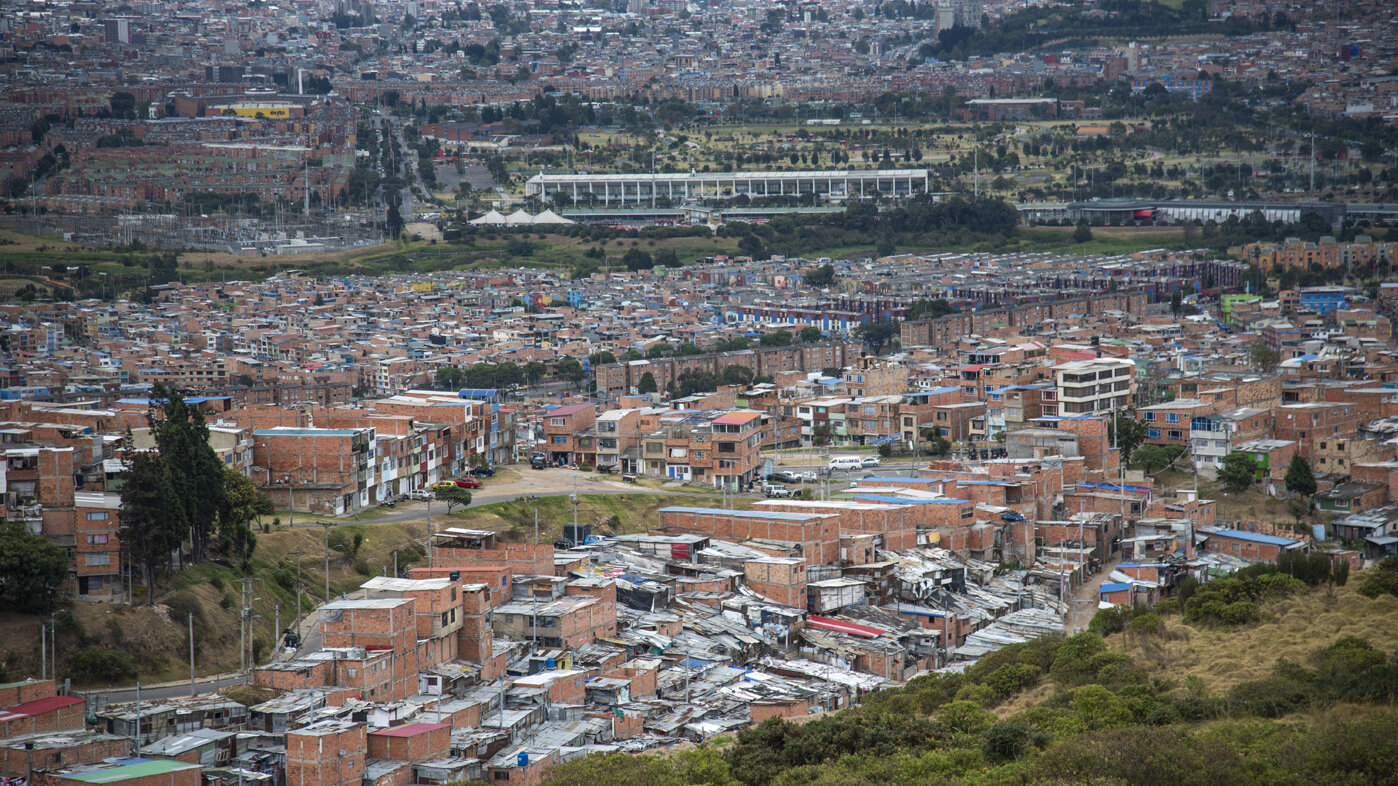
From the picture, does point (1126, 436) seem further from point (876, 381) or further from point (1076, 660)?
point (1076, 660)

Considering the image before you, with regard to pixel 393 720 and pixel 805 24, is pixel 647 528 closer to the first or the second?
pixel 393 720

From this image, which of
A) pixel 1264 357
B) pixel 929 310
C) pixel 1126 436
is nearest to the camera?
pixel 1126 436

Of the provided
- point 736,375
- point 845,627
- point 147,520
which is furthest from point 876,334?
point 147,520

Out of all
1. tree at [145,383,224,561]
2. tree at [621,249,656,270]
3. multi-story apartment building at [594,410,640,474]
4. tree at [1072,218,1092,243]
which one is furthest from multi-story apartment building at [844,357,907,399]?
tree at [1072,218,1092,243]

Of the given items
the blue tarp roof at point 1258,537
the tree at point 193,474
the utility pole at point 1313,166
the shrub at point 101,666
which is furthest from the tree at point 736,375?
the utility pole at point 1313,166

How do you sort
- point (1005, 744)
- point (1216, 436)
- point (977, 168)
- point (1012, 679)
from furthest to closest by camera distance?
point (977, 168) → point (1216, 436) → point (1012, 679) → point (1005, 744)

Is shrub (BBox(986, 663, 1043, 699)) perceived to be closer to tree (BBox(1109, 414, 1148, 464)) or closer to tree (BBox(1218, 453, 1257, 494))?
tree (BBox(1218, 453, 1257, 494))
